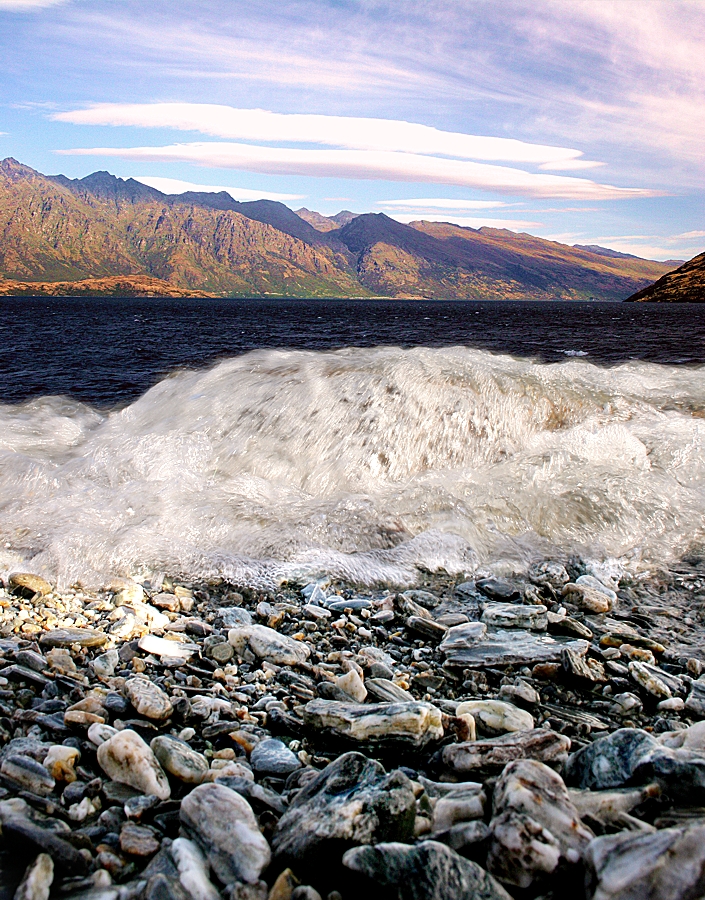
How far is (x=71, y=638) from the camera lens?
6641 millimetres

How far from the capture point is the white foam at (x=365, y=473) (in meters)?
9.41

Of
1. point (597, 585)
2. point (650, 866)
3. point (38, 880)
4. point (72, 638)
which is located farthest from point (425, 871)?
point (597, 585)

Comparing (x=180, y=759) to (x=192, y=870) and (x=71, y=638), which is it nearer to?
(x=192, y=870)

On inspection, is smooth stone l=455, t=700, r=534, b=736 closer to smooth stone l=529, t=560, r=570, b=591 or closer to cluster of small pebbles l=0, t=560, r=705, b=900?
cluster of small pebbles l=0, t=560, r=705, b=900

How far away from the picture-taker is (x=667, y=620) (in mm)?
7441

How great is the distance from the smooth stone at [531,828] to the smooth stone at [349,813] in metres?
0.55

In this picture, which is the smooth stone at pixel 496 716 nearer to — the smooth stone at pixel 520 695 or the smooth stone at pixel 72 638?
the smooth stone at pixel 520 695

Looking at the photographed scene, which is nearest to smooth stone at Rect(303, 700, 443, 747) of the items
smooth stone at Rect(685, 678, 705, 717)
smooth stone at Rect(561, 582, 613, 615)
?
smooth stone at Rect(685, 678, 705, 717)

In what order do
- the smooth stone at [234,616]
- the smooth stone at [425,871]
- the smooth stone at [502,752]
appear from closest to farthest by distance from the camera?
the smooth stone at [425,871], the smooth stone at [502,752], the smooth stone at [234,616]

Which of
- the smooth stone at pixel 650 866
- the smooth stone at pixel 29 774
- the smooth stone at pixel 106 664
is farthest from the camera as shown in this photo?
the smooth stone at pixel 106 664

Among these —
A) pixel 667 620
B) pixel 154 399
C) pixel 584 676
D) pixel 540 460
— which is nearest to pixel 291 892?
pixel 584 676

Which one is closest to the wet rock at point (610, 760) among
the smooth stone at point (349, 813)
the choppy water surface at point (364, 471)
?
the smooth stone at point (349, 813)

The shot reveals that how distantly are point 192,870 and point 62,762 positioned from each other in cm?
154

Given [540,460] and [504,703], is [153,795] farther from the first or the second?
[540,460]
